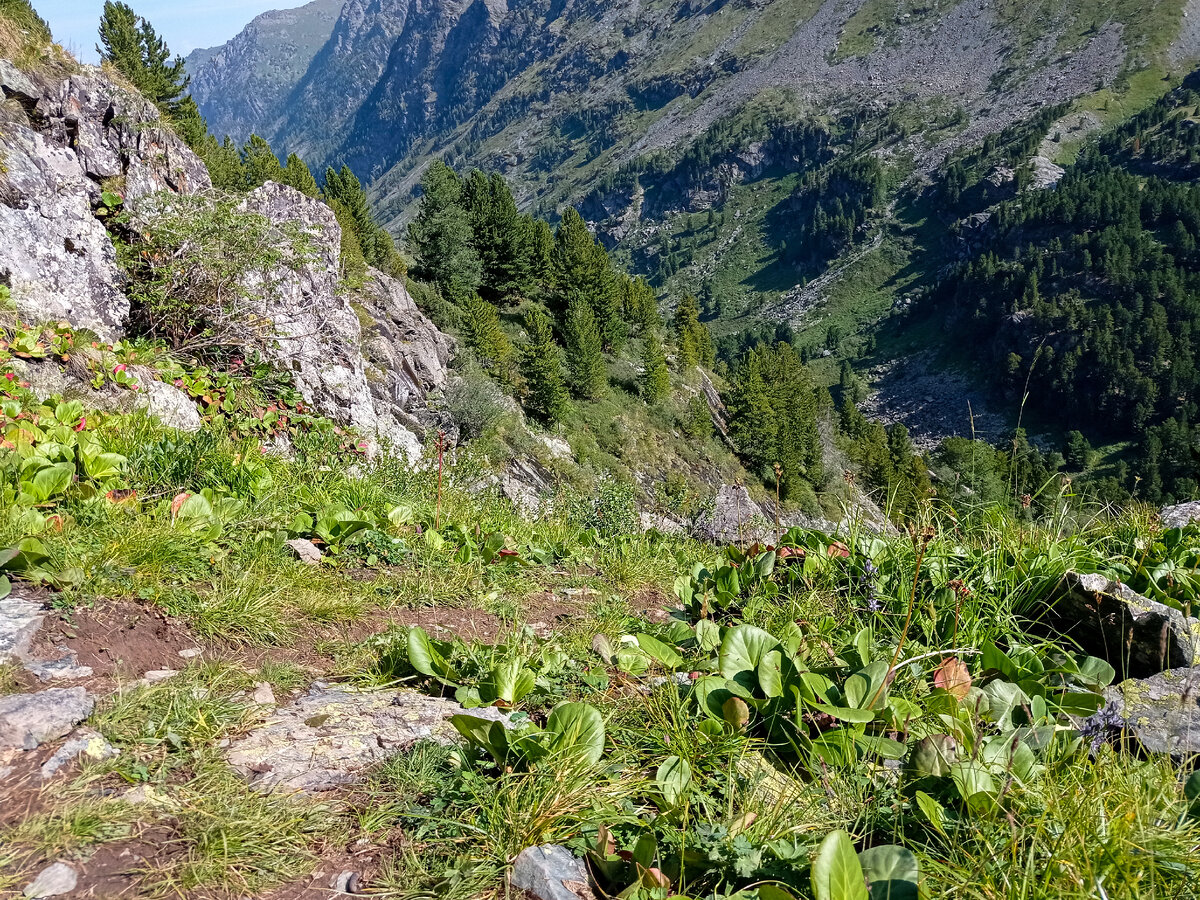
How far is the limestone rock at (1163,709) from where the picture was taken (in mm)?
2133

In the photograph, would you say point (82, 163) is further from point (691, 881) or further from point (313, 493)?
point (691, 881)

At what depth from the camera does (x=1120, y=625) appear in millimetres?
2975

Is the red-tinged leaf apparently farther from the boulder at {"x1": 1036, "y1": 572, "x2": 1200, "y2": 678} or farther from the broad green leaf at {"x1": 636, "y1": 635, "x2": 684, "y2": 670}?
the broad green leaf at {"x1": 636, "y1": 635, "x2": 684, "y2": 670}

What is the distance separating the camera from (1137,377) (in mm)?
115938

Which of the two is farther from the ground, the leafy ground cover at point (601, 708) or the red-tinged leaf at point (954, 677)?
the leafy ground cover at point (601, 708)

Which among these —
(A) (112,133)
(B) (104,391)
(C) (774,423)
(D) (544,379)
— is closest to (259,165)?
(D) (544,379)

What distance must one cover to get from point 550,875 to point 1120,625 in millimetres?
2804

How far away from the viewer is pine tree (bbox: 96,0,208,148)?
1449 inches

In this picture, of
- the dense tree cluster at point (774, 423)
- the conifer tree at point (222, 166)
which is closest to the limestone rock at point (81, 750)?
the conifer tree at point (222, 166)

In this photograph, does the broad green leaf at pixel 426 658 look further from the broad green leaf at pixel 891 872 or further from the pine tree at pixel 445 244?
the pine tree at pixel 445 244

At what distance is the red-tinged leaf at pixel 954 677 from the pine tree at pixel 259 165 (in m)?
40.4

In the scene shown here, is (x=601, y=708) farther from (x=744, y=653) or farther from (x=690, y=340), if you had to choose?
(x=690, y=340)

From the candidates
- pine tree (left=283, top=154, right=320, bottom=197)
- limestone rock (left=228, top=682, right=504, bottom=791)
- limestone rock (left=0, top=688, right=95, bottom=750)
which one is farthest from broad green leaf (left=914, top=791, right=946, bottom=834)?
pine tree (left=283, top=154, right=320, bottom=197)

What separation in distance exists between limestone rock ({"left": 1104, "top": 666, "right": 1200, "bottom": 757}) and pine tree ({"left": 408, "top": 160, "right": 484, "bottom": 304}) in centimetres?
3646
